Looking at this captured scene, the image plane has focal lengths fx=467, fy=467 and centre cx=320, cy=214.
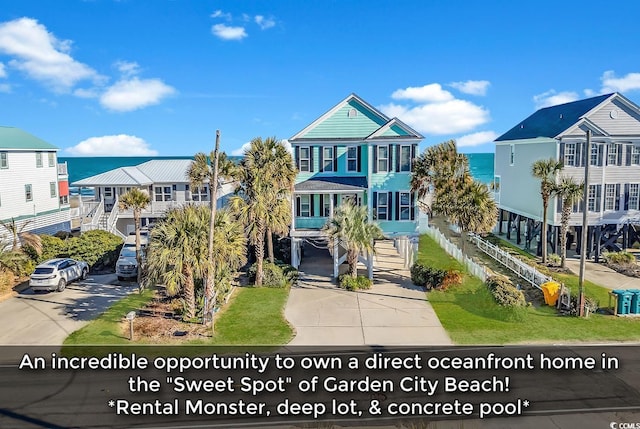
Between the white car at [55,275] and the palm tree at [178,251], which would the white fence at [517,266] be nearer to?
the palm tree at [178,251]

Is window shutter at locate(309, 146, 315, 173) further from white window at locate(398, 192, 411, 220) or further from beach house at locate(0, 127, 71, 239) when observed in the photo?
beach house at locate(0, 127, 71, 239)

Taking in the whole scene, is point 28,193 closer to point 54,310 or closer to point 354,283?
point 54,310

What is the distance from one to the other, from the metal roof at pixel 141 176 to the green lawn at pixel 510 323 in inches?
1005

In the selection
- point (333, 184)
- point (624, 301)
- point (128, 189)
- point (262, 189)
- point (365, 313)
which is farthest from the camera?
point (128, 189)

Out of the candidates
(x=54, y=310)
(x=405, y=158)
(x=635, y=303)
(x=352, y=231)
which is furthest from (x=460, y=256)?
(x=54, y=310)

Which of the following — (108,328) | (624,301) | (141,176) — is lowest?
(108,328)

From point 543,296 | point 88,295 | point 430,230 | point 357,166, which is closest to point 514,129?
point 430,230

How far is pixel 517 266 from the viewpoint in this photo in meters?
26.4

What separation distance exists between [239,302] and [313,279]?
6.03 meters

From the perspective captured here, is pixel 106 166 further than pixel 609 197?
Yes

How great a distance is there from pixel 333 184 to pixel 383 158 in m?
3.48

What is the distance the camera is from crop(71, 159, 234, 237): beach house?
37.9 m

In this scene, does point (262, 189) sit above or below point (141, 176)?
below

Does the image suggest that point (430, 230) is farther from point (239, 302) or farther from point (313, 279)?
point (239, 302)
